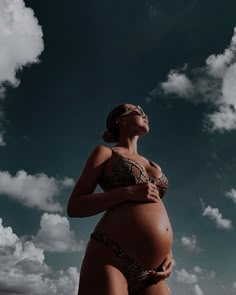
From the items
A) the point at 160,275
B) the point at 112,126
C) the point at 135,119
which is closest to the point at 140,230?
the point at 160,275

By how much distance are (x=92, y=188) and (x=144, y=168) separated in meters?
0.74

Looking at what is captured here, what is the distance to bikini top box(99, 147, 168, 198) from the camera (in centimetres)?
477

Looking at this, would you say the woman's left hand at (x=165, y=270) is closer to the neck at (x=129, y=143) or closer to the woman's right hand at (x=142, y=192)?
the woman's right hand at (x=142, y=192)

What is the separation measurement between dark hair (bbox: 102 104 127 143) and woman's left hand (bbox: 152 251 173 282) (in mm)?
1882

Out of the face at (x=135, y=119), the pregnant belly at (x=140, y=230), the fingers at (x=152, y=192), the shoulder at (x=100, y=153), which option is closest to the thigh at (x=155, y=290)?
the pregnant belly at (x=140, y=230)

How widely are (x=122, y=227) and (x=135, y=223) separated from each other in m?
0.14

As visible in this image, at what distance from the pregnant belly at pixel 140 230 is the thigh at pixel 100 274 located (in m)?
0.19

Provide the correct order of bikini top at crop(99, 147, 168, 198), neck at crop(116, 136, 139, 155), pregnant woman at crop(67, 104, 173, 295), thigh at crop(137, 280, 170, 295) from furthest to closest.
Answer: neck at crop(116, 136, 139, 155) → bikini top at crop(99, 147, 168, 198) → thigh at crop(137, 280, 170, 295) → pregnant woman at crop(67, 104, 173, 295)

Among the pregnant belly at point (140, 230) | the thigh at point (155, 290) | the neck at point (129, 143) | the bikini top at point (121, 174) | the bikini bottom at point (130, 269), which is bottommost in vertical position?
the thigh at point (155, 290)

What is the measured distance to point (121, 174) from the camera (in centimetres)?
477

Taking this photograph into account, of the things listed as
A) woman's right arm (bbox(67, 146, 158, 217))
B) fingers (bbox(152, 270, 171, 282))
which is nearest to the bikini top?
woman's right arm (bbox(67, 146, 158, 217))

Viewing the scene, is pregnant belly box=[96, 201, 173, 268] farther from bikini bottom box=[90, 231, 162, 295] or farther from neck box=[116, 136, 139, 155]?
neck box=[116, 136, 139, 155]

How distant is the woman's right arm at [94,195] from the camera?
4.45 metres

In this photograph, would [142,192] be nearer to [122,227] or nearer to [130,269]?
[122,227]
